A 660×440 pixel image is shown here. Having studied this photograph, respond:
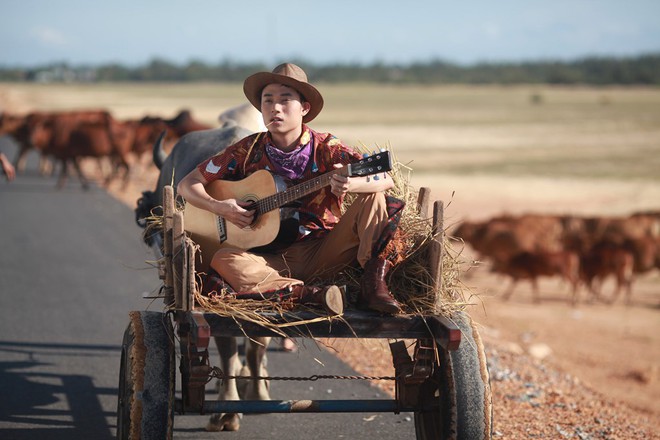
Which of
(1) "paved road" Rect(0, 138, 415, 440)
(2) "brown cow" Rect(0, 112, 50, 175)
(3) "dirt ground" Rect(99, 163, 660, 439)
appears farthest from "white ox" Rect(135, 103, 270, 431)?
(2) "brown cow" Rect(0, 112, 50, 175)

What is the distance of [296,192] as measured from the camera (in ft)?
Answer: 15.5

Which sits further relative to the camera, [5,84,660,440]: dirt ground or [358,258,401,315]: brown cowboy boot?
[5,84,660,440]: dirt ground

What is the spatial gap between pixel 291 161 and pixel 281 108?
28cm

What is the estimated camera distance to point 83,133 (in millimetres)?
23500

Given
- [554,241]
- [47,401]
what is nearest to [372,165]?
[47,401]

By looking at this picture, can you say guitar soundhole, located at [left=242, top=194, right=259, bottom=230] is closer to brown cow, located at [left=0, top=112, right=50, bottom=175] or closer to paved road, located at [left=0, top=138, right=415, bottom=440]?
paved road, located at [left=0, top=138, right=415, bottom=440]

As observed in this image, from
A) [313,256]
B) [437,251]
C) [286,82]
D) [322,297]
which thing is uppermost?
[286,82]

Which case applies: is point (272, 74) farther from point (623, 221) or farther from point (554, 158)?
Answer: point (554, 158)

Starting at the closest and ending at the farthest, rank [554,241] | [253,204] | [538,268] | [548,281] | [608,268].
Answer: [253,204], [538,268], [608,268], [554,241], [548,281]

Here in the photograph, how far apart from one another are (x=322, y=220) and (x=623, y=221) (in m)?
16.0

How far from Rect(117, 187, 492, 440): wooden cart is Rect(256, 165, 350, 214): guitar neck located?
1.65 feet

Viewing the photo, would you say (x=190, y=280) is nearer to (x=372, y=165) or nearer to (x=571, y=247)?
(x=372, y=165)

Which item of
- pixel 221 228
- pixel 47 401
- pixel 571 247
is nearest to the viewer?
pixel 221 228

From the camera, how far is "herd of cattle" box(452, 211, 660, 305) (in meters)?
16.9
